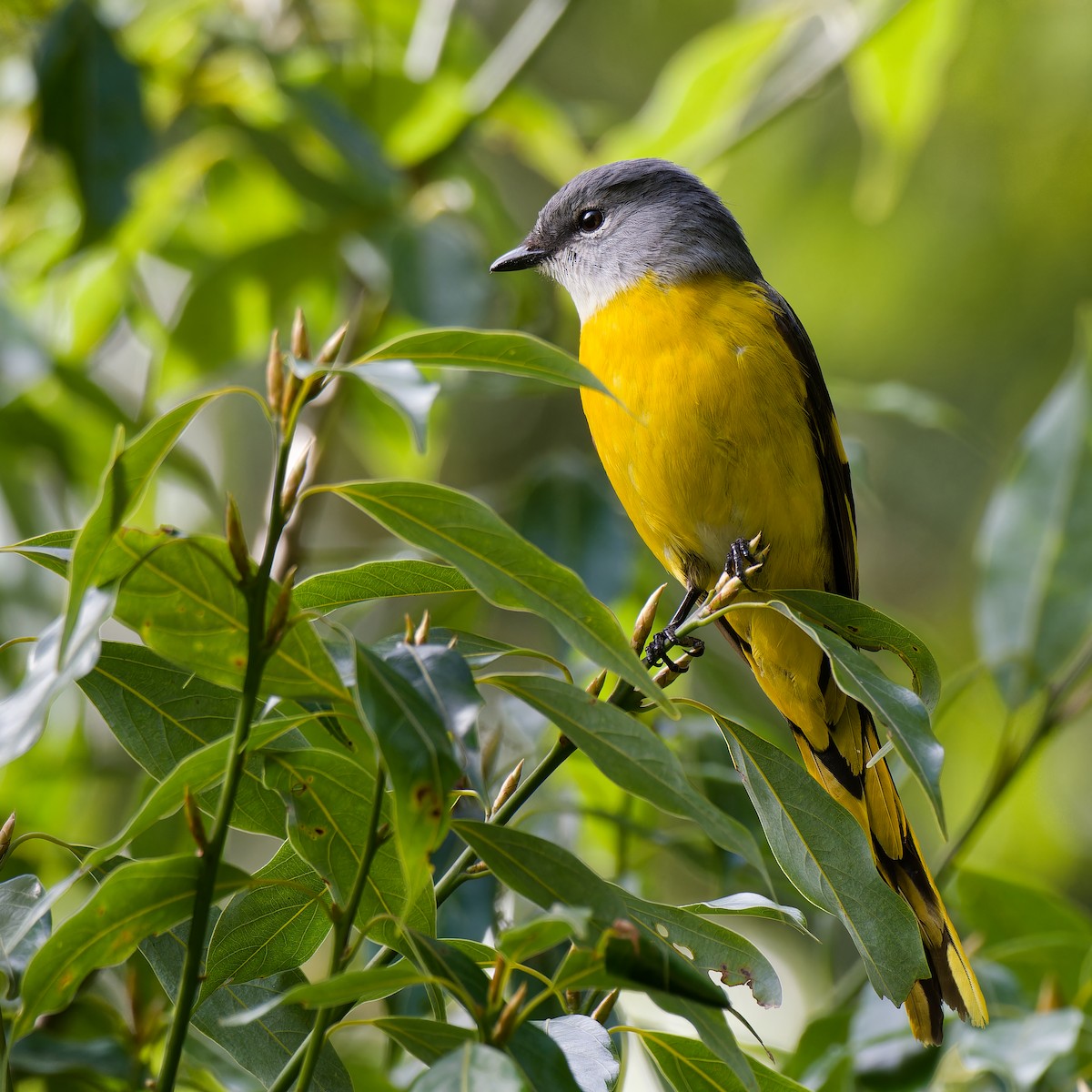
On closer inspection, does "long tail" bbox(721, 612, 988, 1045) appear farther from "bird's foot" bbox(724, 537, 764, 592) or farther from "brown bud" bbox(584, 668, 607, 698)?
"brown bud" bbox(584, 668, 607, 698)

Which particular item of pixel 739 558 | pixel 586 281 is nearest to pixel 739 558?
pixel 739 558

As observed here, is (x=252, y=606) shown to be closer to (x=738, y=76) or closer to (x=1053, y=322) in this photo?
(x=738, y=76)

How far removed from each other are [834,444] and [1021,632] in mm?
648

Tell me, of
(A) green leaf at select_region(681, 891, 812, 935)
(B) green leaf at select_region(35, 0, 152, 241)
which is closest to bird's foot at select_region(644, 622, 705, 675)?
(A) green leaf at select_region(681, 891, 812, 935)

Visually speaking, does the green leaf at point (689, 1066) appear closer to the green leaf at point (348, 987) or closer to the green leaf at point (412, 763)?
the green leaf at point (348, 987)

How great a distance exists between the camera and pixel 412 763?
112cm

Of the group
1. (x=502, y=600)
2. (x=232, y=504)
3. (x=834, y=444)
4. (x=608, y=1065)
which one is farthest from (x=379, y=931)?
(x=834, y=444)

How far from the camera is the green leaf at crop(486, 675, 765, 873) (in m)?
1.30

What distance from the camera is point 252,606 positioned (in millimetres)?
1202

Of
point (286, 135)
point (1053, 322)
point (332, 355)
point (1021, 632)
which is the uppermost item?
point (332, 355)

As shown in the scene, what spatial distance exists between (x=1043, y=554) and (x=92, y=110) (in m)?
2.50

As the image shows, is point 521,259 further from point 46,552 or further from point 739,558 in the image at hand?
point 46,552

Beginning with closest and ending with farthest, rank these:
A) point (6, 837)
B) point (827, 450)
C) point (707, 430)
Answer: point (6, 837)
point (707, 430)
point (827, 450)

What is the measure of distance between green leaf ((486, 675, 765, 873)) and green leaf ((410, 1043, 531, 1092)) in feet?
0.98
